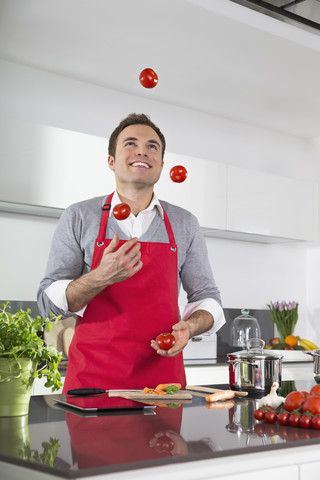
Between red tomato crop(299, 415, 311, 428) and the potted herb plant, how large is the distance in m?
0.55

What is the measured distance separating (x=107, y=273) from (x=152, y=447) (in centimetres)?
85

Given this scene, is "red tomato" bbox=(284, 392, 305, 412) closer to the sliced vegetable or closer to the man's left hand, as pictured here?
the sliced vegetable

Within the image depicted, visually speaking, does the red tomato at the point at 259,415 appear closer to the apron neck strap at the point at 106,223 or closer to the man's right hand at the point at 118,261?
the man's right hand at the point at 118,261

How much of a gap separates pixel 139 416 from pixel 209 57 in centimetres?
256

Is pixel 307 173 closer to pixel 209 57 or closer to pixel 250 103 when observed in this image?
pixel 250 103

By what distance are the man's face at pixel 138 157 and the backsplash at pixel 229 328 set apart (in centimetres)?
234

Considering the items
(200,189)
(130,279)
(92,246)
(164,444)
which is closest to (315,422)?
(164,444)

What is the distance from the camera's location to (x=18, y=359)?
1.37 metres

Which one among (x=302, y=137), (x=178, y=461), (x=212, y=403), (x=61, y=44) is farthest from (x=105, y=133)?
(x=178, y=461)

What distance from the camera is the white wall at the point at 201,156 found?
3686mm

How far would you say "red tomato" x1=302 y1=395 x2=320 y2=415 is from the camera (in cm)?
133

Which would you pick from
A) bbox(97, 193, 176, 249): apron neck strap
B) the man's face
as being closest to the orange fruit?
bbox(97, 193, 176, 249): apron neck strap

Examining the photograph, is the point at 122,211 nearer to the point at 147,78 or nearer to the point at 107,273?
the point at 107,273

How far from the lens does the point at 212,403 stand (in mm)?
1681
